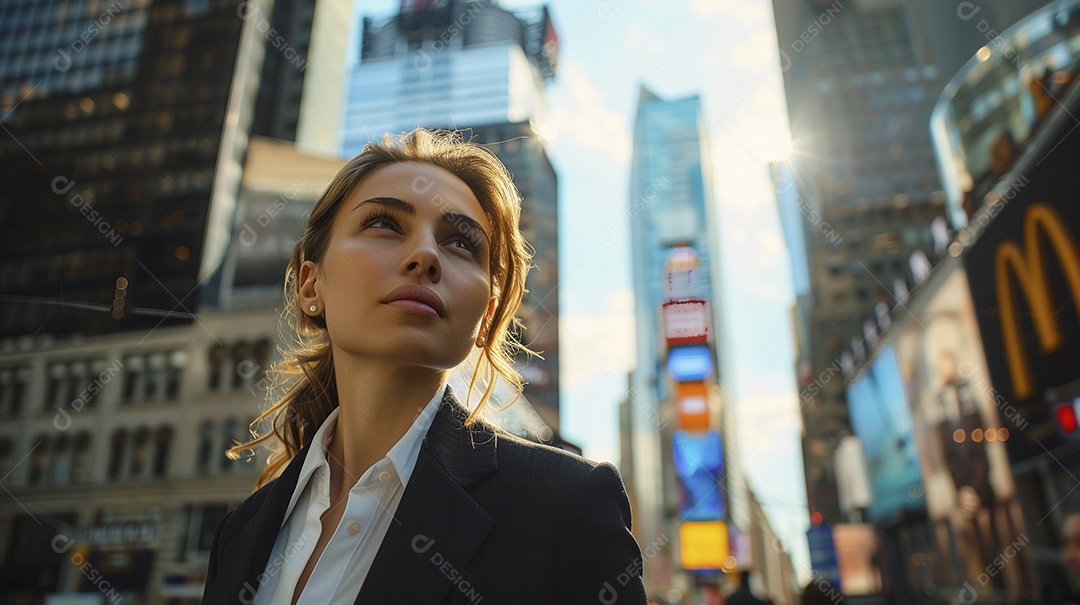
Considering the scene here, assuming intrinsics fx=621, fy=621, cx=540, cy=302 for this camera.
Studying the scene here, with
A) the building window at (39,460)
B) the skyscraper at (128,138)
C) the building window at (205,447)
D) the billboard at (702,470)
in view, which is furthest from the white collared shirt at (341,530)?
the skyscraper at (128,138)

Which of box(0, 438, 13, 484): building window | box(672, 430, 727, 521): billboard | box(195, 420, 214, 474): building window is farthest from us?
box(672, 430, 727, 521): billboard

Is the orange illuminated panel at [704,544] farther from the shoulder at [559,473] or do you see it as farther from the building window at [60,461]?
the shoulder at [559,473]

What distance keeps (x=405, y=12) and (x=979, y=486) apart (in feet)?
148

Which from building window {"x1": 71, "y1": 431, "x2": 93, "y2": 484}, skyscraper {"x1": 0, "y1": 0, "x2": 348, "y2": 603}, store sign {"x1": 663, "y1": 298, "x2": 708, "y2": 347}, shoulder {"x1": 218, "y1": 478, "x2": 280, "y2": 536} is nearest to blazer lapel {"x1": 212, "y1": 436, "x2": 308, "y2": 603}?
shoulder {"x1": 218, "y1": 478, "x2": 280, "y2": 536}

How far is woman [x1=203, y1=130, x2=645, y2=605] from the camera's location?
1.15 metres

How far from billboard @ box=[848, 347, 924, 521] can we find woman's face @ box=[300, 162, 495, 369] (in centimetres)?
3028

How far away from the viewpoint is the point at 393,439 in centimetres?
144

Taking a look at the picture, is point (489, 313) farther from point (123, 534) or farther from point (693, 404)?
point (123, 534)

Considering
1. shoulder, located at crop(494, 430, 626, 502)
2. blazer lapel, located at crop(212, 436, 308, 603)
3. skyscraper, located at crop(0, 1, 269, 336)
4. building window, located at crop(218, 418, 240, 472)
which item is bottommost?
blazer lapel, located at crop(212, 436, 308, 603)

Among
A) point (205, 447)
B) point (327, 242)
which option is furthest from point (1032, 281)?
point (205, 447)

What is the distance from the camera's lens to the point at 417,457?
1386 mm

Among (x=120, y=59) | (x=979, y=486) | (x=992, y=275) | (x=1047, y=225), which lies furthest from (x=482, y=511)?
(x=120, y=59)

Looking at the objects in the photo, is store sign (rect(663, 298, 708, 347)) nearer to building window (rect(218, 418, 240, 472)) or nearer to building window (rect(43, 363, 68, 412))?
building window (rect(218, 418, 240, 472))

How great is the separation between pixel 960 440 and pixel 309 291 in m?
24.7
